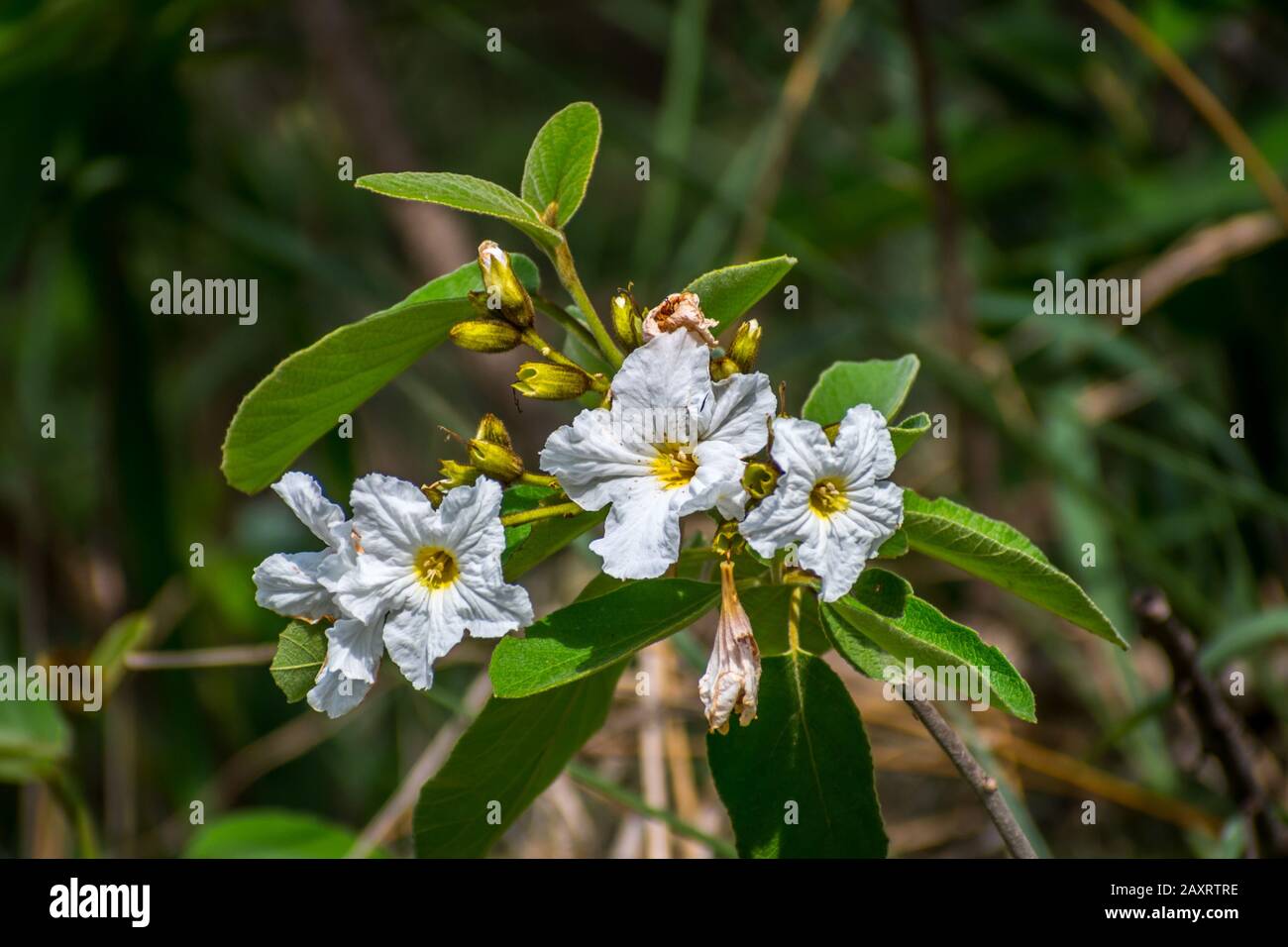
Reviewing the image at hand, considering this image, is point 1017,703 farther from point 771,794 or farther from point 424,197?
point 424,197

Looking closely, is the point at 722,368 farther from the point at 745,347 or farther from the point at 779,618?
the point at 779,618

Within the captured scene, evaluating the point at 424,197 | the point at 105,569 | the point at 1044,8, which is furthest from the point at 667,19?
the point at 424,197

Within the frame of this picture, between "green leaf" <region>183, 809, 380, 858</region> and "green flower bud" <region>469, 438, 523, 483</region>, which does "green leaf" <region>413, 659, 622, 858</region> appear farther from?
"green leaf" <region>183, 809, 380, 858</region>

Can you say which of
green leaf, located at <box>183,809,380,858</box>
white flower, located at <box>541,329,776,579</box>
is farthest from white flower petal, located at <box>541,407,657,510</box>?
green leaf, located at <box>183,809,380,858</box>

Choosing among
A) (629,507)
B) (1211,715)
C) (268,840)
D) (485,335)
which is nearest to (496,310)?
(485,335)

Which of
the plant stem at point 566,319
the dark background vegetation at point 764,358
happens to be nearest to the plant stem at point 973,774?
the plant stem at point 566,319

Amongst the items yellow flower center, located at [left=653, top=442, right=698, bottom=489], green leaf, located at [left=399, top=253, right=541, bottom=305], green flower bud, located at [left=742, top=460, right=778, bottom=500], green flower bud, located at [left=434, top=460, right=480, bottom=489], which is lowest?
green flower bud, located at [left=742, top=460, right=778, bottom=500]
